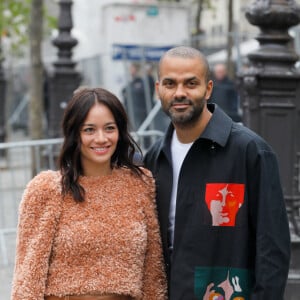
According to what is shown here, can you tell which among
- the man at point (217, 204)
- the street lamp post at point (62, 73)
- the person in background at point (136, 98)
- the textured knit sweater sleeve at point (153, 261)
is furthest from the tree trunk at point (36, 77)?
the man at point (217, 204)

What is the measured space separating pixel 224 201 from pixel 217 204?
0.10ft

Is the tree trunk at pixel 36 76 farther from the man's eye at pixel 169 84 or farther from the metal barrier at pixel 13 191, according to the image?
the man's eye at pixel 169 84

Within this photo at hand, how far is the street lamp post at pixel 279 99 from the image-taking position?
594cm

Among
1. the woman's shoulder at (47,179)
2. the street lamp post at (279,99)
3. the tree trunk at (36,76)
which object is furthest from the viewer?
the tree trunk at (36,76)

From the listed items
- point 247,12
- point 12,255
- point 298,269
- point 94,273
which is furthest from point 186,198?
point 12,255

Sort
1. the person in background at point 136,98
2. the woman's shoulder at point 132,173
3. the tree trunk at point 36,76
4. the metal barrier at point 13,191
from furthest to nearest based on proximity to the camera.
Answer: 1. the person in background at point 136,98
2. the tree trunk at point 36,76
3. the metal barrier at point 13,191
4. the woman's shoulder at point 132,173

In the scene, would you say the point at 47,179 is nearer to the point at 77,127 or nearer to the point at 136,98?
the point at 77,127

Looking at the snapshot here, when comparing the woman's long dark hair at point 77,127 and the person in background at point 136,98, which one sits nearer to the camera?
the woman's long dark hair at point 77,127

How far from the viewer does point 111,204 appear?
337cm

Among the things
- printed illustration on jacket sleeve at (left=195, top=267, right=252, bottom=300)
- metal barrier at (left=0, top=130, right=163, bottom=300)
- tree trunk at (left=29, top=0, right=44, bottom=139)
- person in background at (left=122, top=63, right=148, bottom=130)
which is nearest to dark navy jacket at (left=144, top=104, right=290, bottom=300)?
printed illustration on jacket sleeve at (left=195, top=267, right=252, bottom=300)

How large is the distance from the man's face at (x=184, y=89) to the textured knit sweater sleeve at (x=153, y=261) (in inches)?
15.4

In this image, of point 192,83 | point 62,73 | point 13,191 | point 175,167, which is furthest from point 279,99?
point 62,73

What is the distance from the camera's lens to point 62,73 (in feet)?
46.5

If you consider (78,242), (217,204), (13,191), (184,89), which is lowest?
(13,191)
